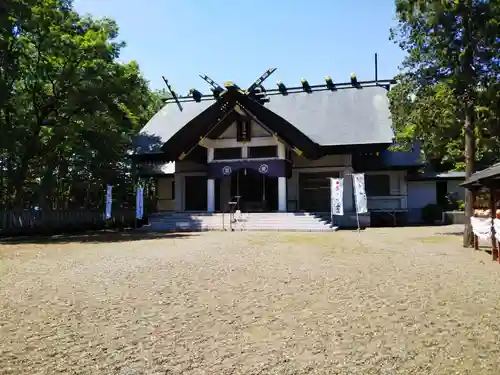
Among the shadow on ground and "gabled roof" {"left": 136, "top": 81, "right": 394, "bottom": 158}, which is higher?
"gabled roof" {"left": 136, "top": 81, "right": 394, "bottom": 158}

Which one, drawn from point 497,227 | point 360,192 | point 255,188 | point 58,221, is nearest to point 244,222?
point 255,188

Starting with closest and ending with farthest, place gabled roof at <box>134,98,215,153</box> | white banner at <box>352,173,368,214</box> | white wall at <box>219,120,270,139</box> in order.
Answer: white banner at <box>352,173,368,214</box>, white wall at <box>219,120,270,139</box>, gabled roof at <box>134,98,215,153</box>

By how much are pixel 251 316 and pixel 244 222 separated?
1443 centimetres

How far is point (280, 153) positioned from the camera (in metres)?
20.9

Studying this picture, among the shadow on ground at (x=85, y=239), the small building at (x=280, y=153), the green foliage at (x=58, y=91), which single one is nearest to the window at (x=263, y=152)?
the small building at (x=280, y=153)

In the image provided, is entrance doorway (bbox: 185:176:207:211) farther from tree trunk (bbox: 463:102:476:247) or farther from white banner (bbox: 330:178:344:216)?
tree trunk (bbox: 463:102:476:247)

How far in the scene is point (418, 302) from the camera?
5371 mm

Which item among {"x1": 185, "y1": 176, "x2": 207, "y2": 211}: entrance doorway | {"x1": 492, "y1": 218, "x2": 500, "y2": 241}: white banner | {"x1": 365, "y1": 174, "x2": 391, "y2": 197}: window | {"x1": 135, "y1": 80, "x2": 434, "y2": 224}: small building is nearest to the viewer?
{"x1": 492, "y1": 218, "x2": 500, "y2": 241}: white banner

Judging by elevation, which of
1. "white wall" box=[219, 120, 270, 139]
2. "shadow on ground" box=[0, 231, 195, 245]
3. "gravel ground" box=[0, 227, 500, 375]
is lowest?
"gravel ground" box=[0, 227, 500, 375]

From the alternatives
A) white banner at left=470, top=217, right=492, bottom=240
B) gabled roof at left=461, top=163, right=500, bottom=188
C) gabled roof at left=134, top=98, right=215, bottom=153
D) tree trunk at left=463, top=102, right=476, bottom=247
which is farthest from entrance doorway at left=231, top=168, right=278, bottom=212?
white banner at left=470, top=217, right=492, bottom=240

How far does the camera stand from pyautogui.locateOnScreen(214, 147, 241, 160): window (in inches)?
861

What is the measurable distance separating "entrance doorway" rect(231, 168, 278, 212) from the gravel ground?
45.9 feet

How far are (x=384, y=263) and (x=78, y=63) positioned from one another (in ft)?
49.8

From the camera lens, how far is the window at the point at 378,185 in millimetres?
23609
